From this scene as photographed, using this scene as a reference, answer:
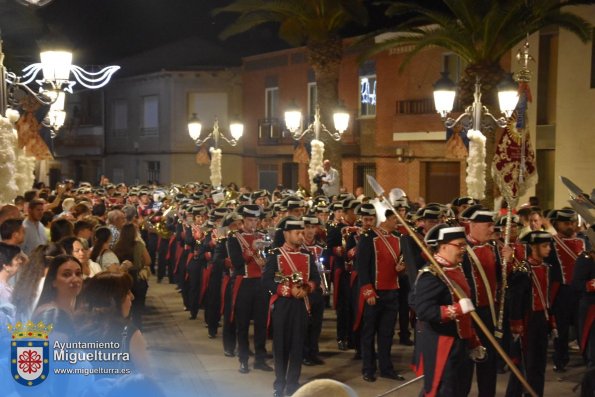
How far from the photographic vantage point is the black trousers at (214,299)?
1376cm

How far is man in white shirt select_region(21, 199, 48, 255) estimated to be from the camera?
11.4 metres

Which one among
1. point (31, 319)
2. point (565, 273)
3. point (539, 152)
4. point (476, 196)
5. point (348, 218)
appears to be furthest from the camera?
point (539, 152)

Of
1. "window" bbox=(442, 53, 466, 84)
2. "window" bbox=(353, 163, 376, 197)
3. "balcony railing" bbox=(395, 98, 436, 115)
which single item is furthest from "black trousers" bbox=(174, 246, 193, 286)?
"window" bbox=(353, 163, 376, 197)

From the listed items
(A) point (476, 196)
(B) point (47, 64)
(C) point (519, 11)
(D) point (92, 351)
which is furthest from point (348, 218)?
(D) point (92, 351)

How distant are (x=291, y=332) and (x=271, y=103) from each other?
31619 millimetres

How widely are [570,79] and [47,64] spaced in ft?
55.5

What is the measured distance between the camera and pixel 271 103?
40969 mm

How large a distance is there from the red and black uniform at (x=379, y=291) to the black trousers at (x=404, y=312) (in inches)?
82.4

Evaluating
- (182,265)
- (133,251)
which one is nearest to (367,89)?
(182,265)

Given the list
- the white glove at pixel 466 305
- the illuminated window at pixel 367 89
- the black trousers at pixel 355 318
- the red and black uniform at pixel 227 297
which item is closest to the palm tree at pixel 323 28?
the illuminated window at pixel 367 89

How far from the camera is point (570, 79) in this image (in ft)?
80.1

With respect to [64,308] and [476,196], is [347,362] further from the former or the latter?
[64,308]

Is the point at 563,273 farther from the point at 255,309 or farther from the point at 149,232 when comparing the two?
the point at 149,232

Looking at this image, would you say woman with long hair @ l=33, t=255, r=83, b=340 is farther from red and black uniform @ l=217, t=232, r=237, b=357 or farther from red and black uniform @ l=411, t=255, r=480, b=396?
red and black uniform @ l=217, t=232, r=237, b=357
